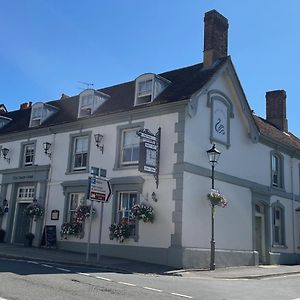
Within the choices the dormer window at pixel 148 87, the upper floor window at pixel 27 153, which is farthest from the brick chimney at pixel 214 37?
the upper floor window at pixel 27 153

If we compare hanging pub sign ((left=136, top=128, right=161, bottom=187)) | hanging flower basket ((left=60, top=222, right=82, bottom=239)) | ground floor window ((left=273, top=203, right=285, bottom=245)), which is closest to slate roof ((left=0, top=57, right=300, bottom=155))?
hanging pub sign ((left=136, top=128, right=161, bottom=187))

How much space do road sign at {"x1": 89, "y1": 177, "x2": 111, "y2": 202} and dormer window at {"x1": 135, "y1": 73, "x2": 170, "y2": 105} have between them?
526 centimetres

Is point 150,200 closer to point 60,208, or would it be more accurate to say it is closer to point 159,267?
point 159,267

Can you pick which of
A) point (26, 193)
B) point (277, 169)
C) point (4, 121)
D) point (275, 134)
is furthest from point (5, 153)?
point (275, 134)

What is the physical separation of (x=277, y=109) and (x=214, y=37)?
9929mm

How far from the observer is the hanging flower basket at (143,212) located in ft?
58.8

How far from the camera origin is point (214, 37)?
21969 mm

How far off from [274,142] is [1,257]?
15.4m

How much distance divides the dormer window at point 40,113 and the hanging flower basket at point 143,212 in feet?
31.9

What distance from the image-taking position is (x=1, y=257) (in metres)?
17.1

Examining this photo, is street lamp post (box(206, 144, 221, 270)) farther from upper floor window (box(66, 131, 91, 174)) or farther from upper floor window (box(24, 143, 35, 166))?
upper floor window (box(24, 143, 35, 166))

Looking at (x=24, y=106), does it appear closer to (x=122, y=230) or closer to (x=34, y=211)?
(x=34, y=211)

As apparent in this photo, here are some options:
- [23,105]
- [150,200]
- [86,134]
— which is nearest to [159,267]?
[150,200]

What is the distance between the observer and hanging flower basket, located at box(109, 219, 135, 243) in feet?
61.7
